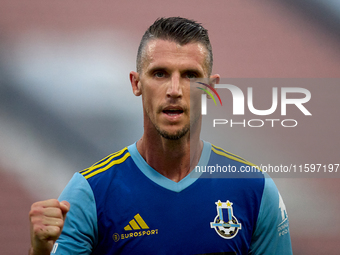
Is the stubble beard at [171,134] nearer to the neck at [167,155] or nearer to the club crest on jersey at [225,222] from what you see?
the neck at [167,155]

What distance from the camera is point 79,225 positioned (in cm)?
113

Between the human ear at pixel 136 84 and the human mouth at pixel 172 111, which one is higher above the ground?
the human ear at pixel 136 84

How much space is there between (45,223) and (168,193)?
0.42m

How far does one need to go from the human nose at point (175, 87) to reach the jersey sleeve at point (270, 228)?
0.48m

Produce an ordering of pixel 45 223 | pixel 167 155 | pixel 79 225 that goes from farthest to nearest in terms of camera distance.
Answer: pixel 167 155
pixel 79 225
pixel 45 223

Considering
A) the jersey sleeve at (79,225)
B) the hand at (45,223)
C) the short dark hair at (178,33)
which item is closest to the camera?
the hand at (45,223)

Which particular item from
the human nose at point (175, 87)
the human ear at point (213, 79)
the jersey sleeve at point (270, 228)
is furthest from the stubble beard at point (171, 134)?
the jersey sleeve at point (270, 228)

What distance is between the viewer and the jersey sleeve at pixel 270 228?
4.13ft

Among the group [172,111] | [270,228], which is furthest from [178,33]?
[270,228]

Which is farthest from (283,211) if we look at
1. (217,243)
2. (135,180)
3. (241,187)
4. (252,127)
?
(252,127)

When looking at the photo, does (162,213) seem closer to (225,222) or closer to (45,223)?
(225,222)

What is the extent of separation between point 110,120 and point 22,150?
0.48 m

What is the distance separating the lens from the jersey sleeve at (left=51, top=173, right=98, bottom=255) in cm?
112

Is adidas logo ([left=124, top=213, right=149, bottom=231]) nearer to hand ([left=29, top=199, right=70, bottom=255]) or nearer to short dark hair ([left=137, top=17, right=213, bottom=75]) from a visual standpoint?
hand ([left=29, top=199, right=70, bottom=255])
